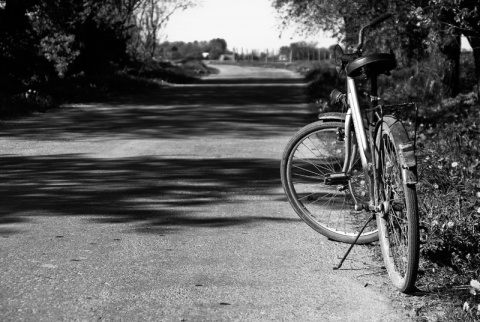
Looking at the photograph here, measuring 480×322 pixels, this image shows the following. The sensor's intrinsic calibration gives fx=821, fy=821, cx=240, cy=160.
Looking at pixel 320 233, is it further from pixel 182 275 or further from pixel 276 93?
pixel 276 93

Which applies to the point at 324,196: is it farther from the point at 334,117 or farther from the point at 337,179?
the point at 334,117

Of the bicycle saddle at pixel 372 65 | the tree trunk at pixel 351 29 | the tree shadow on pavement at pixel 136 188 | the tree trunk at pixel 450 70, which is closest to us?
the bicycle saddle at pixel 372 65

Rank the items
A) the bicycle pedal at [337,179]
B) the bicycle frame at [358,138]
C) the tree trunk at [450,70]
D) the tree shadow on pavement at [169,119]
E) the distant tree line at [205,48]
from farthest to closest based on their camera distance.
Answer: the distant tree line at [205,48]
the tree trunk at [450,70]
the tree shadow on pavement at [169,119]
the bicycle pedal at [337,179]
the bicycle frame at [358,138]

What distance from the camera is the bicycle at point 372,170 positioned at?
4.25 meters

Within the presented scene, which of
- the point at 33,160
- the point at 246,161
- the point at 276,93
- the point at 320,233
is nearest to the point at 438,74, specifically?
the point at 276,93

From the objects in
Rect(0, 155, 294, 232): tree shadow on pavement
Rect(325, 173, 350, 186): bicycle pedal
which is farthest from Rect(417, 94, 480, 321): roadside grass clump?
Rect(0, 155, 294, 232): tree shadow on pavement

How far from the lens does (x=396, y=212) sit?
457 cm

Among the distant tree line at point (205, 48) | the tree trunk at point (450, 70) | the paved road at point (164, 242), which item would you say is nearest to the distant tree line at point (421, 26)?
the tree trunk at point (450, 70)

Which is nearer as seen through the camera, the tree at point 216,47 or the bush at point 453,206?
the bush at point 453,206

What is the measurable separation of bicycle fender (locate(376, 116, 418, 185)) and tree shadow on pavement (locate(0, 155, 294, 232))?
216 centimetres

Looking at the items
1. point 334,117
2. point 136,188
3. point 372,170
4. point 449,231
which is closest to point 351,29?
point 136,188

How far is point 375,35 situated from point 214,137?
22.0 ft

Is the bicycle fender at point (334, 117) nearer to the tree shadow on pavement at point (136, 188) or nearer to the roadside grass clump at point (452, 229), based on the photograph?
the roadside grass clump at point (452, 229)

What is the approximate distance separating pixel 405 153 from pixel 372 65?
72 cm
